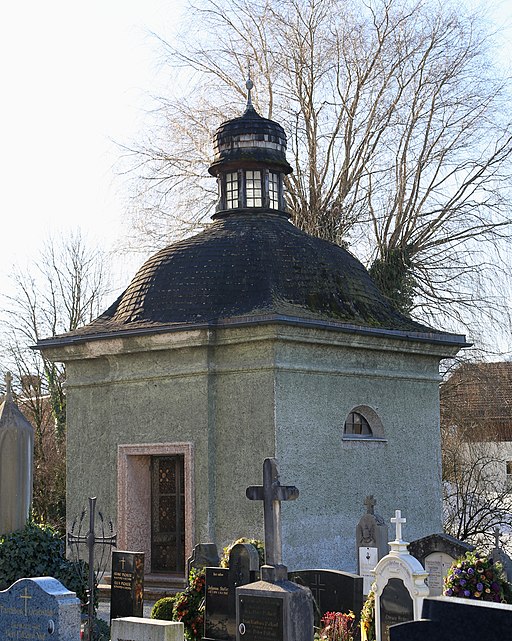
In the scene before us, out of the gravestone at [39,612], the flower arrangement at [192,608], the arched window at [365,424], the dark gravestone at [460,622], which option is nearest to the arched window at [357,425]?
the arched window at [365,424]

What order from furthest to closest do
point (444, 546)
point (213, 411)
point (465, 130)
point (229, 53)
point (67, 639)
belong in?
point (229, 53), point (465, 130), point (213, 411), point (444, 546), point (67, 639)

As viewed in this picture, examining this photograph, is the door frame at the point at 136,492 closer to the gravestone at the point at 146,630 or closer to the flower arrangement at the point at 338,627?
the flower arrangement at the point at 338,627

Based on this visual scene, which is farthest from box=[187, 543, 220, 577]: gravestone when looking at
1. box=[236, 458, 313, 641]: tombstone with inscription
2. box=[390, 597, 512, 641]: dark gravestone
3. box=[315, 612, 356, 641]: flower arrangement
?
box=[390, 597, 512, 641]: dark gravestone

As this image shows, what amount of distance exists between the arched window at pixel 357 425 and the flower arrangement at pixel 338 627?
498cm

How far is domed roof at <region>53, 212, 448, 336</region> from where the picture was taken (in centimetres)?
1490

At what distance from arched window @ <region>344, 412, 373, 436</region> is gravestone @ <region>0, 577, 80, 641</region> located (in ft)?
24.5

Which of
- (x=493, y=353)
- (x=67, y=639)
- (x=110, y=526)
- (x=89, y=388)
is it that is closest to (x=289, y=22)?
(x=493, y=353)

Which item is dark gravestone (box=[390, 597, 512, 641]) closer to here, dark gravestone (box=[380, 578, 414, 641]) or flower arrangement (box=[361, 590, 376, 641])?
dark gravestone (box=[380, 578, 414, 641])

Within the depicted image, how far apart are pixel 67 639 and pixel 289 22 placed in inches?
728

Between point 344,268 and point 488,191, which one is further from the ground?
point 488,191

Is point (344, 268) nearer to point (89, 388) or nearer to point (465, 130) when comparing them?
point (89, 388)

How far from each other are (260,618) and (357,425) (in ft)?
22.0

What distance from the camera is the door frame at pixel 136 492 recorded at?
15188 millimetres

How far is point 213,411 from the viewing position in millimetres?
14758
